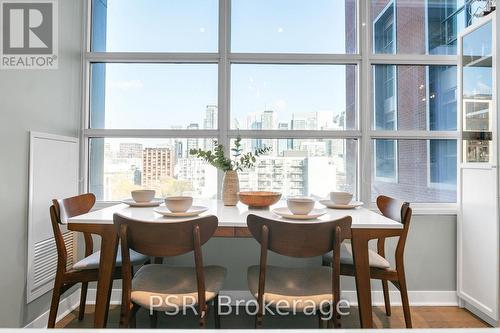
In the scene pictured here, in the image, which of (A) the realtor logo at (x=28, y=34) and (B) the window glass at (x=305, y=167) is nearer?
(A) the realtor logo at (x=28, y=34)

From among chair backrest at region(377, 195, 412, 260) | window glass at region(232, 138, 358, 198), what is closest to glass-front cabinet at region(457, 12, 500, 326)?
chair backrest at region(377, 195, 412, 260)

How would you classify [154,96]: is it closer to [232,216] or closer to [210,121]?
[210,121]

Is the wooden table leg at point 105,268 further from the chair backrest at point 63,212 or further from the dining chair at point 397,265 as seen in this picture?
the dining chair at point 397,265

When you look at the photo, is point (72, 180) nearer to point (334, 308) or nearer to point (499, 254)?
point (334, 308)

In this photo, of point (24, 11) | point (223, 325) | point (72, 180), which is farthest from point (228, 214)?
point (24, 11)

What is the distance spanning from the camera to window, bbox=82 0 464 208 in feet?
8.83

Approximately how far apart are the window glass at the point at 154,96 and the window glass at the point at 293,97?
245mm

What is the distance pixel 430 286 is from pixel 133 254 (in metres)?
2.31

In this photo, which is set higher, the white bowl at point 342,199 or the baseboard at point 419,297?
the white bowl at point 342,199

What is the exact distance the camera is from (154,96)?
2.76m

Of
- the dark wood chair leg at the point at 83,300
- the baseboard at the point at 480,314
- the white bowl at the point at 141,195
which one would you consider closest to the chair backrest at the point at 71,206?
the white bowl at the point at 141,195

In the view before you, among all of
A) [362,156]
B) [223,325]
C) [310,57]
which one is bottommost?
[223,325]

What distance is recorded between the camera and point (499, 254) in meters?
2.09

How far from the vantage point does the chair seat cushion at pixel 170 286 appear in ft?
4.76
